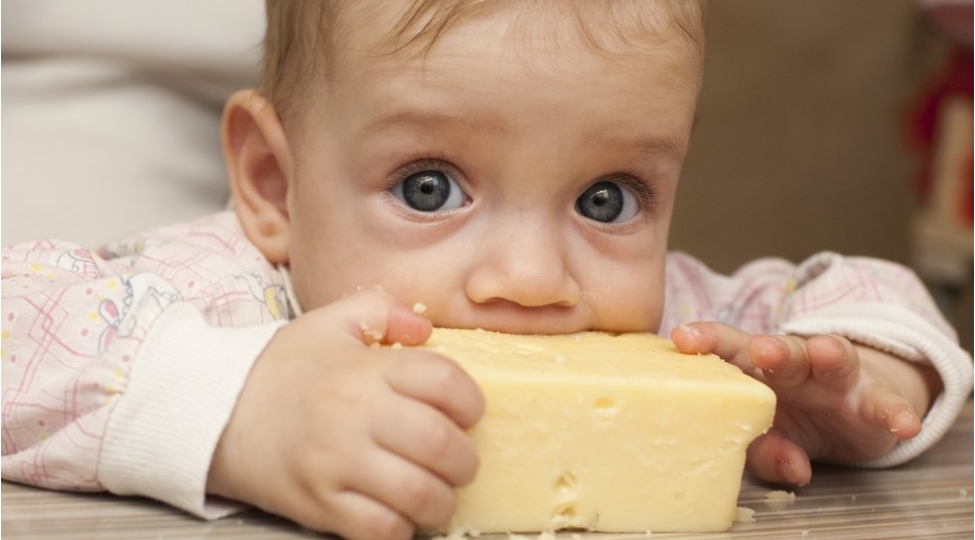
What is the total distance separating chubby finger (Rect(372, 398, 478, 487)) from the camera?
0.65 m

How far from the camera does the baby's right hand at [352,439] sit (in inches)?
25.8

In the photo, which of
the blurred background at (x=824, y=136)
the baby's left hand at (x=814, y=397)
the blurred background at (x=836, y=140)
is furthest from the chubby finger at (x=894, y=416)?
the blurred background at (x=824, y=136)

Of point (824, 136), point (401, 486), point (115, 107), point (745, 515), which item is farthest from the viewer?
point (824, 136)

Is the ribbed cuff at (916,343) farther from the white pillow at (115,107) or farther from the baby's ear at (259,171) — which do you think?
the white pillow at (115,107)

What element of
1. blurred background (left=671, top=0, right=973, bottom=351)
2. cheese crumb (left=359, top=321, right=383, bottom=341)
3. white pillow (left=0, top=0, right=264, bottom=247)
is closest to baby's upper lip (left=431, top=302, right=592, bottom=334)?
cheese crumb (left=359, top=321, right=383, bottom=341)

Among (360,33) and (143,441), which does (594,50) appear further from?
(143,441)

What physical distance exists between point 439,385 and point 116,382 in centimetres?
21

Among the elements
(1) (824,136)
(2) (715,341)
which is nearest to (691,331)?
(2) (715,341)

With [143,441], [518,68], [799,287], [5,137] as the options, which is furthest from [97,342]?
[799,287]

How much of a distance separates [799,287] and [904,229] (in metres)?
1.57

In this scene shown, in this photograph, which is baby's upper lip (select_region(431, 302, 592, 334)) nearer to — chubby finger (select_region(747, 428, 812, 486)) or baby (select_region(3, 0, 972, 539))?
baby (select_region(3, 0, 972, 539))

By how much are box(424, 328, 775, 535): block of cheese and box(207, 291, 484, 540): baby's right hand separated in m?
0.03

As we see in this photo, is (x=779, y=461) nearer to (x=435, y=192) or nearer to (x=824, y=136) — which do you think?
(x=435, y=192)

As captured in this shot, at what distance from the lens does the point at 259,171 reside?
1.01 meters
